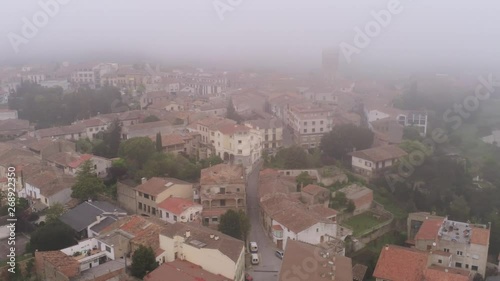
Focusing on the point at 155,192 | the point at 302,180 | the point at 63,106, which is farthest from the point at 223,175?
the point at 63,106

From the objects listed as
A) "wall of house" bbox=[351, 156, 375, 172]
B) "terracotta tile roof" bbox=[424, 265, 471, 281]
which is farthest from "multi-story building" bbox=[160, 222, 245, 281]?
"wall of house" bbox=[351, 156, 375, 172]

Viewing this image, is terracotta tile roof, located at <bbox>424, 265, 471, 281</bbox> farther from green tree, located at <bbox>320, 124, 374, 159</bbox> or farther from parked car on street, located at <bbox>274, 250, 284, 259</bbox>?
green tree, located at <bbox>320, 124, 374, 159</bbox>

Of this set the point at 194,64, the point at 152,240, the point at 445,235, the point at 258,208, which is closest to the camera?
the point at 152,240

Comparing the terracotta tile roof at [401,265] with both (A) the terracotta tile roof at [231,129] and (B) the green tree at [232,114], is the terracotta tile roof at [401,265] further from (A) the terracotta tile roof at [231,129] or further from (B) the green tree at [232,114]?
(B) the green tree at [232,114]

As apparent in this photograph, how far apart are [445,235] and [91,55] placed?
60.0 meters

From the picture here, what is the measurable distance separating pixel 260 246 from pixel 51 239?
6072 mm

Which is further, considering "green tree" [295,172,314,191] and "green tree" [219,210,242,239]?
"green tree" [295,172,314,191]

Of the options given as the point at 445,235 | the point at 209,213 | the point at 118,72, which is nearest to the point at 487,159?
the point at 445,235

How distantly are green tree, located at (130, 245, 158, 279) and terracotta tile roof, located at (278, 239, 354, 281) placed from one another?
3238 mm

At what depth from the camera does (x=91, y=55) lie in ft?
221

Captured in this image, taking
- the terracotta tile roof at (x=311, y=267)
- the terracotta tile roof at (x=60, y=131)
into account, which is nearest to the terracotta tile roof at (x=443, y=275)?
the terracotta tile roof at (x=311, y=267)

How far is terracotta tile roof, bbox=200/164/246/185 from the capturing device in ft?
57.6

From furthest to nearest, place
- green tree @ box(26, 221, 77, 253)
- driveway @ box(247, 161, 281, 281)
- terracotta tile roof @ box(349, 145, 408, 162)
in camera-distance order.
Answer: terracotta tile roof @ box(349, 145, 408, 162), green tree @ box(26, 221, 77, 253), driveway @ box(247, 161, 281, 281)

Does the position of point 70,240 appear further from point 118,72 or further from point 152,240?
point 118,72
